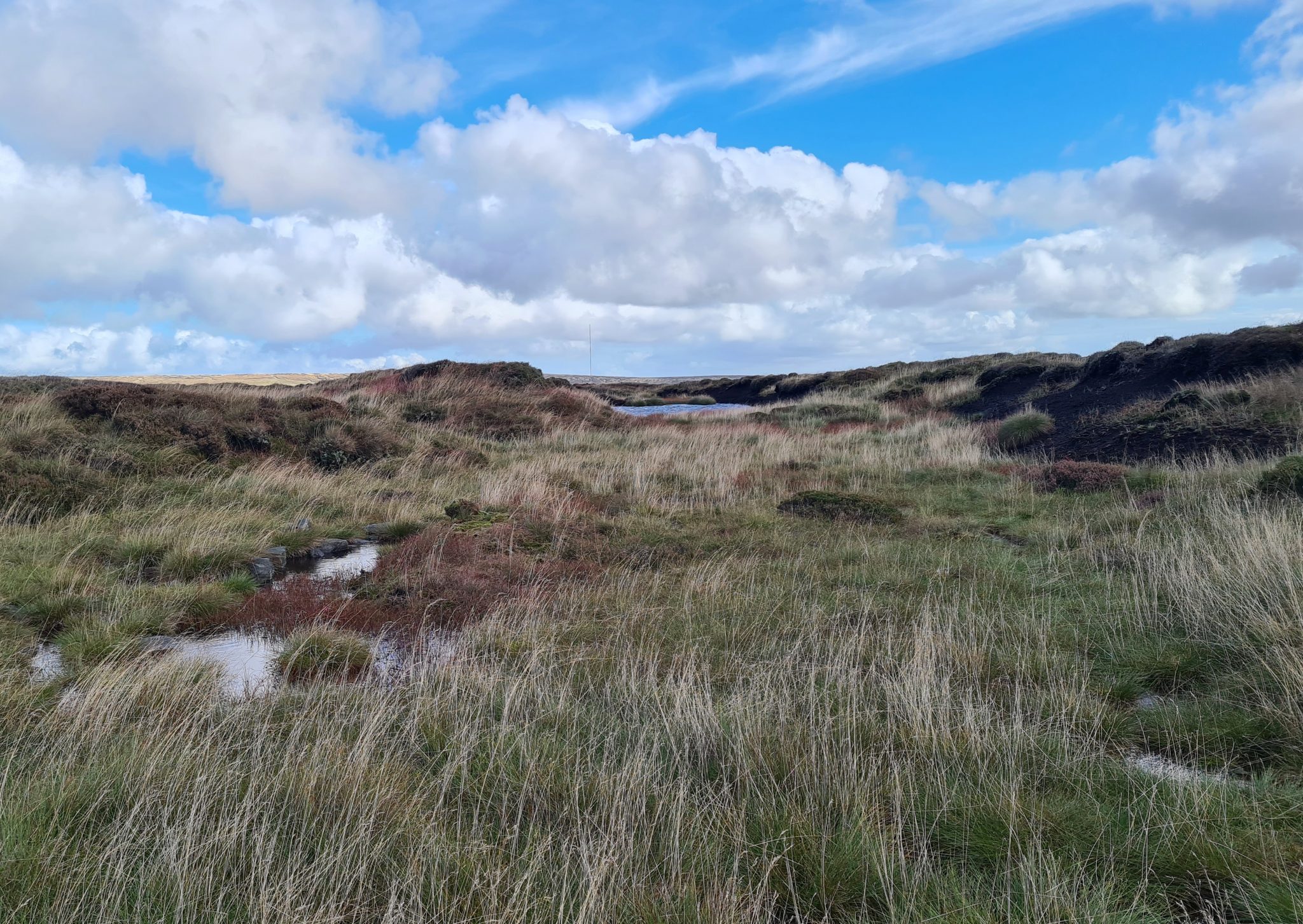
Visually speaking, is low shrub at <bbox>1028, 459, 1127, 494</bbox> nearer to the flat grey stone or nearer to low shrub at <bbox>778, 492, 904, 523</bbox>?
low shrub at <bbox>778, 492, 904, 523</bbox>

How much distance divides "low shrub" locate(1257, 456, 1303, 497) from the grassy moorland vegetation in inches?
3.7

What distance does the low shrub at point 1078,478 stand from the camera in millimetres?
12727

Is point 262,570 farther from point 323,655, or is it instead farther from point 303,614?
point 323,655

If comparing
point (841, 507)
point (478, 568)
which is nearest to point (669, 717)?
point (478, 568)

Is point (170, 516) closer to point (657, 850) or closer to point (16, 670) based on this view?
point (16, 670)

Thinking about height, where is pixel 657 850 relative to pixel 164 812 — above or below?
below

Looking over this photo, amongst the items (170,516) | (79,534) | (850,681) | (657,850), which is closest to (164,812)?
(657,850)

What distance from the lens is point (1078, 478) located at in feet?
43.3

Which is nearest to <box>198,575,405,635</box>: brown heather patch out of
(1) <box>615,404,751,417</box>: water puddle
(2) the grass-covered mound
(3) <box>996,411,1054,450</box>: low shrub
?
(2) the grass-covered mound

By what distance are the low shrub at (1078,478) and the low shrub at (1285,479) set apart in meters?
2.68

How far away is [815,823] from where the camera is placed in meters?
3.27

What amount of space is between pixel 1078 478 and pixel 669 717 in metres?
11.8

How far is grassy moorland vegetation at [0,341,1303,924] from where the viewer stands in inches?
113

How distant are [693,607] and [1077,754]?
367 centimetres
